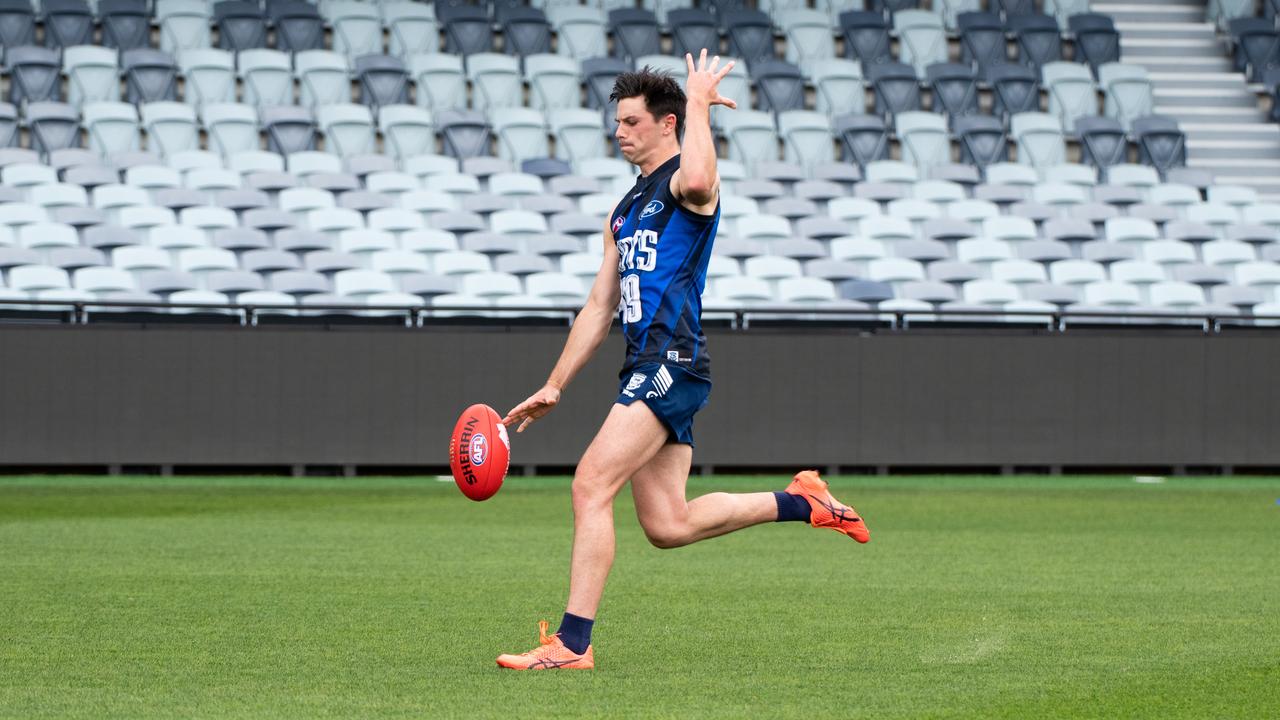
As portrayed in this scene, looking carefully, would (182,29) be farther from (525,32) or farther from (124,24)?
(525,32)

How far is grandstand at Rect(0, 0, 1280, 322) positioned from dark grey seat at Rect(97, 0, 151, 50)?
1.8 inches

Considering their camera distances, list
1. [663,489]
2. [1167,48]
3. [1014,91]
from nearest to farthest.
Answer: [663,489] < [1014,91] < [1167,48]

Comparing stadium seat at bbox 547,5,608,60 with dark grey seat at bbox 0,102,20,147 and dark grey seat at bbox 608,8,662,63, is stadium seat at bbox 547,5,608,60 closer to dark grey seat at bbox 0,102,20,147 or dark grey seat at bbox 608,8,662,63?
dark grey seat at bbox 608,8,662,63

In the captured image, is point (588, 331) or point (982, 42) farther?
point (982, 42)

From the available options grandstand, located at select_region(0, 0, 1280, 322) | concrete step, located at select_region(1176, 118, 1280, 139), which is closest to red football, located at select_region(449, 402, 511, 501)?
grandstand, located at select_region(0, 0, 1280, 322)

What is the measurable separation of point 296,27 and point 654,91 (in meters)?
16.9

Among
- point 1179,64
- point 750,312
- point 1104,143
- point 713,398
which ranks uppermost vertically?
point 1179,64

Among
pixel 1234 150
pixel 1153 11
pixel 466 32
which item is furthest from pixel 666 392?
pixel 1153 11

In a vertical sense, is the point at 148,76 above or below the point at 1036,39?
below

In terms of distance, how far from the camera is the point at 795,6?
23.4m

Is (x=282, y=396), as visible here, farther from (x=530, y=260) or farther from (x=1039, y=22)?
(x=1039, y=22)

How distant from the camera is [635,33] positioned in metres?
21.7

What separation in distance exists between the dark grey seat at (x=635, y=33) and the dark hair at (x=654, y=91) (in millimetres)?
16623

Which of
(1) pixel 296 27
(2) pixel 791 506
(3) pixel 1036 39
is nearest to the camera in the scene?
(2) pixel 791 506
